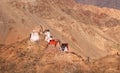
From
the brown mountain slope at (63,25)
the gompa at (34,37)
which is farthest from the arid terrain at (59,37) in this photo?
the gompa at (34,37)

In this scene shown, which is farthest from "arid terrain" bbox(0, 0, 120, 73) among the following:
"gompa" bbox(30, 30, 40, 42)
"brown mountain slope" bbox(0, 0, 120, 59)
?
"gompa" bbox(30, 30, 40, 42)

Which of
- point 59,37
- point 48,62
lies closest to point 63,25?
point 59,37

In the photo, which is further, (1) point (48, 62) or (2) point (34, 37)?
(2) point (34, 37)

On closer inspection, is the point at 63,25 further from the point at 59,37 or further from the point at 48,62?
the point at 48,62

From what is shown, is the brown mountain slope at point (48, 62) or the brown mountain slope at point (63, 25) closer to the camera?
the brown mountain slope at point (48, 62)

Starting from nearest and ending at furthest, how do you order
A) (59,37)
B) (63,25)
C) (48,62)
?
(48,62) → (59,37) → (63,25)

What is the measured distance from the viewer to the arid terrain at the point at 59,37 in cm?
6844

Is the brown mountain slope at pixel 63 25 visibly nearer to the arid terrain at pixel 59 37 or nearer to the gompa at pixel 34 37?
the arid terrain at pixel 59 37

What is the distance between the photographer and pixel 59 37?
124 metres

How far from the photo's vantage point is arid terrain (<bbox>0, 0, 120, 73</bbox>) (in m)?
68.4

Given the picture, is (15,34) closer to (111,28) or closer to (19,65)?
(19,65)

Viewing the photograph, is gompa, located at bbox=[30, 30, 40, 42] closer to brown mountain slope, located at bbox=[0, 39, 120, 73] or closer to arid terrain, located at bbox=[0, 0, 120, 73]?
arid terrain, located at bbox=[0, 0, 120, 73]

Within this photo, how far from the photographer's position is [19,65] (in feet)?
231

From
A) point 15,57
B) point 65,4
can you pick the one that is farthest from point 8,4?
point 15,57
